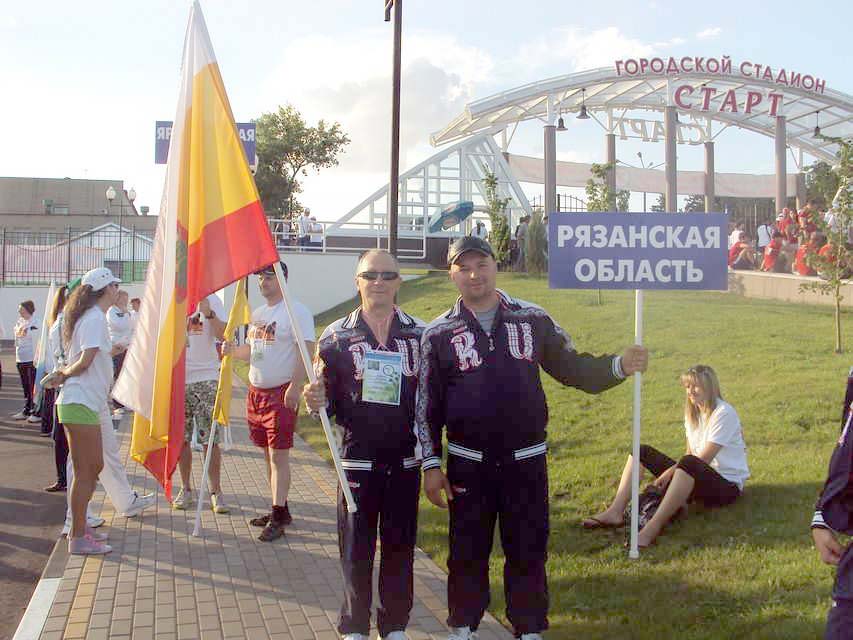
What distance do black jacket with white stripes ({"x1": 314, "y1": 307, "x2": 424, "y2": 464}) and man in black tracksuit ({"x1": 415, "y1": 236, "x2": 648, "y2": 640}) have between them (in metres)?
0.11

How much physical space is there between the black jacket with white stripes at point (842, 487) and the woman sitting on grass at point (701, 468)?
2.87 meters

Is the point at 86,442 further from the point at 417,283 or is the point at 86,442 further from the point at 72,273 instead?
the point at 72,273

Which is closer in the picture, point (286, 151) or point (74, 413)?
point (74, 413)

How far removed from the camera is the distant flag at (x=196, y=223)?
465 cm

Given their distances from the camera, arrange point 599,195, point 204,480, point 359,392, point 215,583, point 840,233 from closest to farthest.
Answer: point 359,392, point 215,583, point 204,480, point 840,233, point 599,195

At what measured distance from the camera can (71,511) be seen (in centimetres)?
636

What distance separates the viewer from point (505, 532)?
4348 mm

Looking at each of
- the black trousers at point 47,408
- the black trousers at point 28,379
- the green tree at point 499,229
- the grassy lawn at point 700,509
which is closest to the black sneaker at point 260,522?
the grassy lawn at point 700,509

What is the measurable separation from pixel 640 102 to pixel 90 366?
29.9 m

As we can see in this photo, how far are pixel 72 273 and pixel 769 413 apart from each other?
29.9 m

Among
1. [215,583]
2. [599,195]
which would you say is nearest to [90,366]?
[215,583]

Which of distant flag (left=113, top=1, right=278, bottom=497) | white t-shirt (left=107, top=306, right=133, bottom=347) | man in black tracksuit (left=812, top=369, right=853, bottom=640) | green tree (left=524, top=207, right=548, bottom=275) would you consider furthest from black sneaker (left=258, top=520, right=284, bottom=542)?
green tree (left=524, top=207, right=548, bottom=275)

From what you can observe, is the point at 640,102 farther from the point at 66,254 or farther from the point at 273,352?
the point at 273,352

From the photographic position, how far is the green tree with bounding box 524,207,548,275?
23.5 metres
